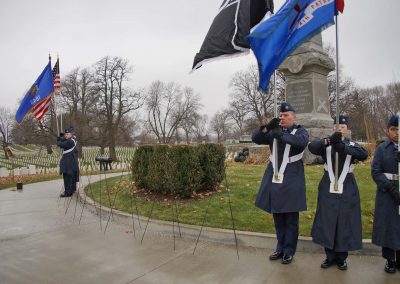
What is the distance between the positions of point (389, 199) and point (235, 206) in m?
3.15

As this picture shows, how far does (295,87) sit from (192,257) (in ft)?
30.4

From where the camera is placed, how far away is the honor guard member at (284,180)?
14.8ft

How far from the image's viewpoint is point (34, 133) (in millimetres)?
39031

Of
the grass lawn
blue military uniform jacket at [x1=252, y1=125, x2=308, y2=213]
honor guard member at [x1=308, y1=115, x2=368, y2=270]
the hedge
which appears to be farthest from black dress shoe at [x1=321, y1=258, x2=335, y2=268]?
the hedge

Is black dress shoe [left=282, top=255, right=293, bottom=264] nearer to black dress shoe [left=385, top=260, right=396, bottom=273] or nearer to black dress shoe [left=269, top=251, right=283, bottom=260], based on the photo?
black dress shoe [left=269, top=251, right=283, bottom=260]

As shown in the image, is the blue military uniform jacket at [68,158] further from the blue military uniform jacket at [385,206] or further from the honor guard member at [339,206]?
the blue military uniform jacket at [385,206]

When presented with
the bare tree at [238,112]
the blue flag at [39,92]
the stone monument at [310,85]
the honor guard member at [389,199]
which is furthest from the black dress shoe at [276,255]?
the bare tree at [238,112]

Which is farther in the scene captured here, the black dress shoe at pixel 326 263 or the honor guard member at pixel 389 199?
the black dress shoe at pixel 326 263

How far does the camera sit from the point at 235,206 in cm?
693

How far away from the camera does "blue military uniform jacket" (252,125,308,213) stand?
4500 mm

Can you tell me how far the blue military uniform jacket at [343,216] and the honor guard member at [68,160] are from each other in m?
7.99

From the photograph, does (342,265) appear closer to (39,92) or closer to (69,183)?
(69,183)

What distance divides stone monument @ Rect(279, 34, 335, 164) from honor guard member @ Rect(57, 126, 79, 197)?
7.19 meters

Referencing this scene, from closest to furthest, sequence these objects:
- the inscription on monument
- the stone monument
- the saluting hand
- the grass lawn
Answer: the saluting hand < the grass lawn < the stone monument < the inscription on monument
